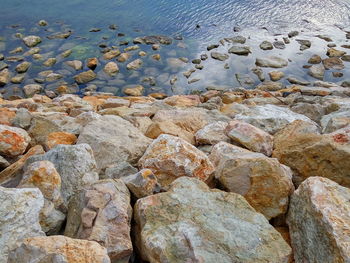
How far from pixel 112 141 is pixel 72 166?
1.61 meters

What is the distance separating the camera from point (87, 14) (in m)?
25.5

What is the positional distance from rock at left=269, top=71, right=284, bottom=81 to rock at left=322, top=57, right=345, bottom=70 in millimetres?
3025

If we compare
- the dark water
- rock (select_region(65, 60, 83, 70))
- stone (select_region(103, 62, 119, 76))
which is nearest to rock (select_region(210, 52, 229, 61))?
the dark water

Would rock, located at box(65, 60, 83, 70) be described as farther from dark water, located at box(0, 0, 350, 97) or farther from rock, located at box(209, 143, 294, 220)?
rock, located at box(209, 143, 294, 220)

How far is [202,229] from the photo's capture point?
3.99 metres

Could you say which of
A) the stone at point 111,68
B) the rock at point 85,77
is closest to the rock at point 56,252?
the rock at point 85,77

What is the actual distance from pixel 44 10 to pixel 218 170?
25.1m

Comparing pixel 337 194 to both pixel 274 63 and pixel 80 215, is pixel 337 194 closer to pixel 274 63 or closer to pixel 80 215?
pixel 80 215

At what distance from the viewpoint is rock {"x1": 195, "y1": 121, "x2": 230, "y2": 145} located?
7.59 meters

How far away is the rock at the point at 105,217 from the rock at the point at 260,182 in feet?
5.30

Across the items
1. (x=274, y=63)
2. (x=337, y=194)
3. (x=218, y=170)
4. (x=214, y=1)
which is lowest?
(x=274, y=63)

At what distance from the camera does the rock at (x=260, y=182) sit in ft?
15.8

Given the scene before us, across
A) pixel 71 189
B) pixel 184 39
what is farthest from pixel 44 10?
pixel 71 189

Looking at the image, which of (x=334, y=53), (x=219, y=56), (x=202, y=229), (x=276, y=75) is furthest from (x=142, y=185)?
(x=334, y=53)
